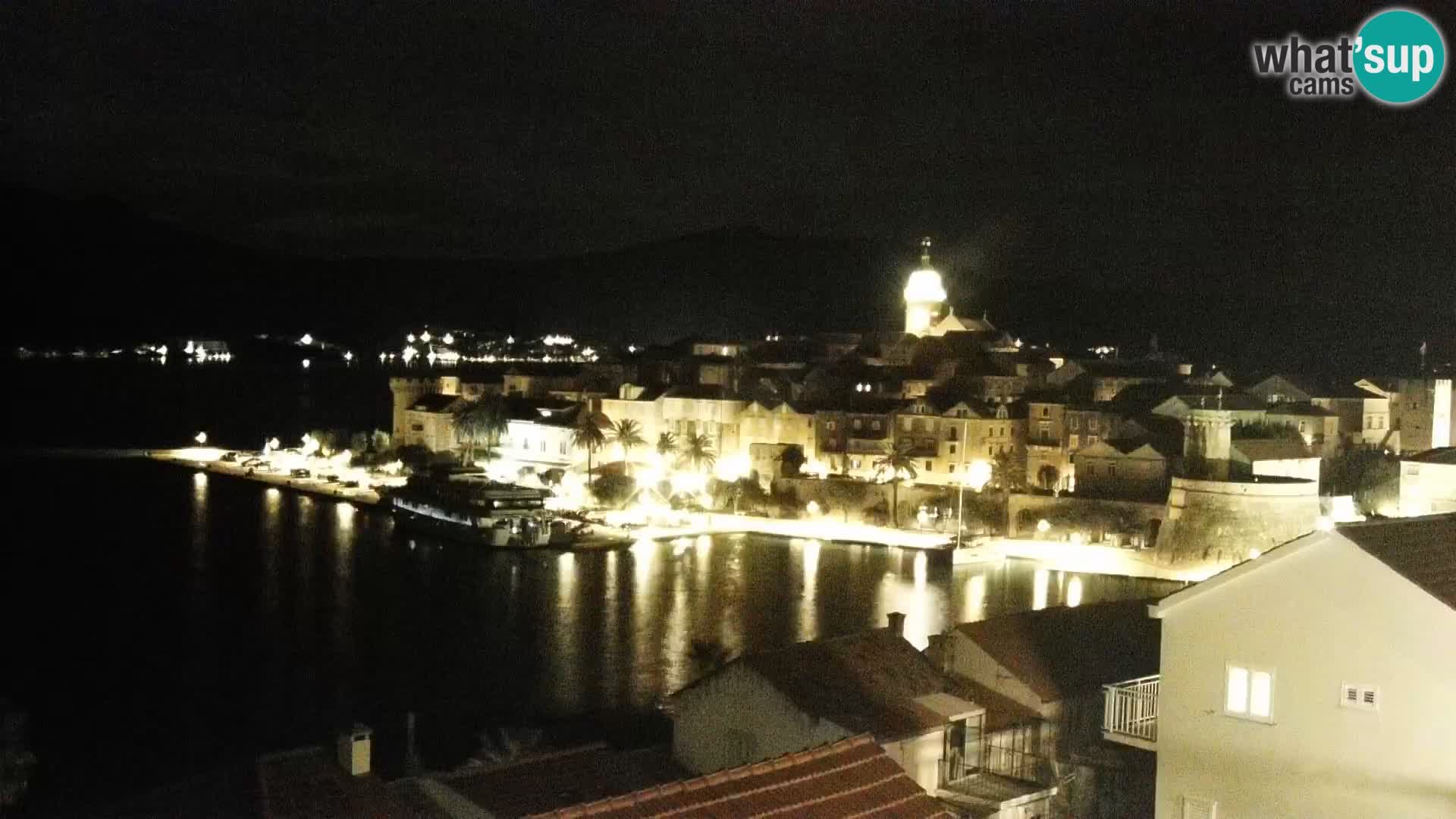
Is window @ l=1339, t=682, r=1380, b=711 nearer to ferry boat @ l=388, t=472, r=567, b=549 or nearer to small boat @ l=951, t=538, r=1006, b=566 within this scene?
small boat @ l=951, t=538, r=1006, b=566

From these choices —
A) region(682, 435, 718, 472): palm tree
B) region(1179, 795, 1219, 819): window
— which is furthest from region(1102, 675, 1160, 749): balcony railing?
region(682, 435, 718, 472): palm tree

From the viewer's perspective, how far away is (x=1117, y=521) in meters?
20.3

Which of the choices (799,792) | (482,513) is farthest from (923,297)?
(799,792)

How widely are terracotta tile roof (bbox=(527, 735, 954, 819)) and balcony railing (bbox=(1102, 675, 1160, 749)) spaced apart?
186cm

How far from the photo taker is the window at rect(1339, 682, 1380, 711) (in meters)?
3.60

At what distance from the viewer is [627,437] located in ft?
94.2

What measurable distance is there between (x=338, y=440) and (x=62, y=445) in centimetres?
1024

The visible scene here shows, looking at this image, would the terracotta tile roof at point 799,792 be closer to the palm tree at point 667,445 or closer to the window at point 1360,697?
the window at point 1360,697

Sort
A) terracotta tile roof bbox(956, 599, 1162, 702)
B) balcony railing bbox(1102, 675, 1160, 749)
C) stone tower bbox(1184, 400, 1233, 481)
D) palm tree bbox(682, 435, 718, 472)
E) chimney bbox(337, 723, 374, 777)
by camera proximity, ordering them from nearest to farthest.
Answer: balcony railing bbox(1102, 675, 1160, 749), chimney bbox(337, 723, 374, 777), terracotta tile roof bbox(956, 599, 1162, 702), stone tower bbox(1184, 400, 1233, 481), palm tree bbox(682, 435, 718, 472)

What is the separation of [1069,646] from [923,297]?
29.2 metres

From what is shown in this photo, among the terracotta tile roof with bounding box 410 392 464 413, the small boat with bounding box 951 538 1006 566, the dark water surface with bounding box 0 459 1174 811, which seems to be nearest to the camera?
the dark water surface with bounding box 0 459 1174 811

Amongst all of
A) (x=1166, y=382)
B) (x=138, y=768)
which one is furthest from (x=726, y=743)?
(x=1166, y=382)

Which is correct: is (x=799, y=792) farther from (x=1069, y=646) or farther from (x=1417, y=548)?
(x=1069, y=646)

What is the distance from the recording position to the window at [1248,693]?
12.5ft
